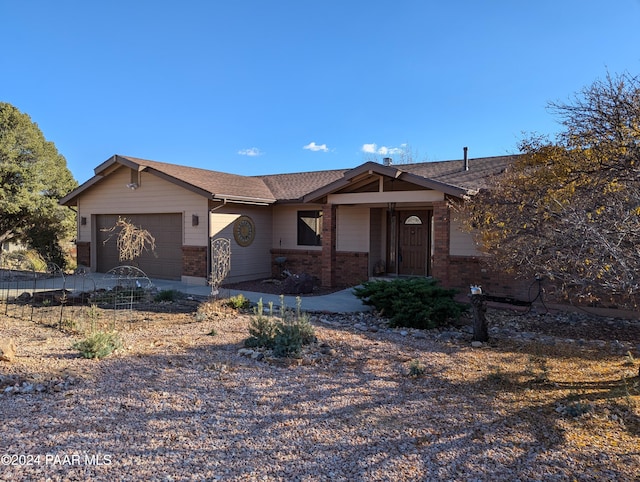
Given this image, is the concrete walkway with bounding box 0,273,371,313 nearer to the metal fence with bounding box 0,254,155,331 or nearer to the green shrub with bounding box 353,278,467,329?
the metal fence with bounding box 0,254,155,331

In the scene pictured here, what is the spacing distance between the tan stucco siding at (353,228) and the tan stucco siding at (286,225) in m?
1.17

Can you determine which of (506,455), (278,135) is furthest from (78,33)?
(278,135)

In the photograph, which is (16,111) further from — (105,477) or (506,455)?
(506,455)

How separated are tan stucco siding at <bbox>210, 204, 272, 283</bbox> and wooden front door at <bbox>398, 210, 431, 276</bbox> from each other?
4.48 meters

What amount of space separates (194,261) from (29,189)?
1178 cm

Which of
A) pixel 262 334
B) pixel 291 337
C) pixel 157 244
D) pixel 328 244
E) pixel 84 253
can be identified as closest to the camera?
pixel 291 337

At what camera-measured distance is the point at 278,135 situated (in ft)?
98.0

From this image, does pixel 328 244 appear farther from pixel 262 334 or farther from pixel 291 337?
pixel 291 337

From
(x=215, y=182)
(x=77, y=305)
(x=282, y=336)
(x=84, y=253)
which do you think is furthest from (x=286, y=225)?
(x=282, y=336)

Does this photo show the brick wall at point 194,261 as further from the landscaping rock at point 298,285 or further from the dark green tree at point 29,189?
the dark green tree at point 29,189

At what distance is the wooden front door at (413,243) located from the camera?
13.6 m

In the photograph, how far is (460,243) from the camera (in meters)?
11.7

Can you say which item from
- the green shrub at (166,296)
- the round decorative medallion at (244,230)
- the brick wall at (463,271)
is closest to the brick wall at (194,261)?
the round decorative medallion at (244,230)

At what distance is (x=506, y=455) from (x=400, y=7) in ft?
35.5
